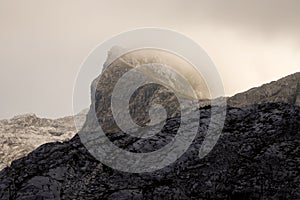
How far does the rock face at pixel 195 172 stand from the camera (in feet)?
62.9

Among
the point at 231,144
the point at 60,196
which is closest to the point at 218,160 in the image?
the point at 231,144

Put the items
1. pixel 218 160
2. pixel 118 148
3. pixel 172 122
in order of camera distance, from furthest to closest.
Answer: pixel 172 122
pixel 118 148
pixel 218 160

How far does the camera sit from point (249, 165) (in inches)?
788

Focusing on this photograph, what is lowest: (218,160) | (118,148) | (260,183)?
(260,183)

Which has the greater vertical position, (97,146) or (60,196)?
(97,146)

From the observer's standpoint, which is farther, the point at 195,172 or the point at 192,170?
the point at 192,170

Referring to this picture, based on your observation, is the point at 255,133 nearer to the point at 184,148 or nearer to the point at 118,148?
the point at 184,148

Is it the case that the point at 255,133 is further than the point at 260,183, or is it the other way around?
the point at 255,133

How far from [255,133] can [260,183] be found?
328cm

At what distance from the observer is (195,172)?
65.9 feet

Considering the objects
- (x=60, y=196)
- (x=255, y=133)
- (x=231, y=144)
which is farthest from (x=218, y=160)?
(x=60, y=196)

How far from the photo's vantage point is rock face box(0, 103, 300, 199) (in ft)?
62.9

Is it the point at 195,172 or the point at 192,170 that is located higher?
the point at 192,170

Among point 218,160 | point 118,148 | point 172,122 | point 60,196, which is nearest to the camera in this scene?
point 60,196
